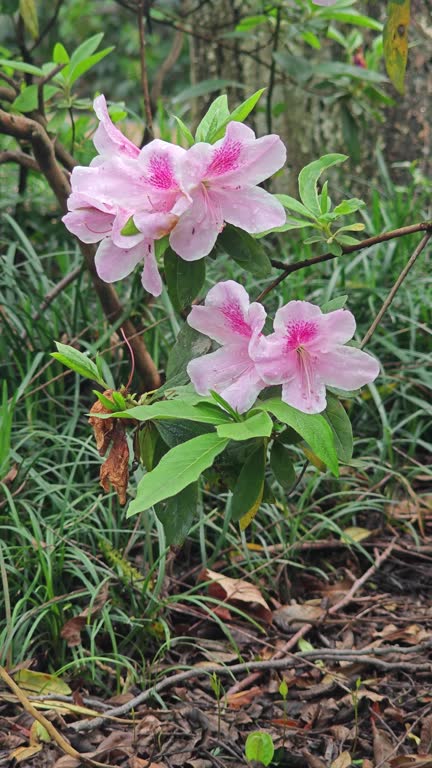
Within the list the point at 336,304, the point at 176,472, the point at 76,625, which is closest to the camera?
the point at 176,472

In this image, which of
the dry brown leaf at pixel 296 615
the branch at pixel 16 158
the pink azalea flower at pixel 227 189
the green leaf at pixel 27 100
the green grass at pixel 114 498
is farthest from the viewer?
the branch at pixel 16 158

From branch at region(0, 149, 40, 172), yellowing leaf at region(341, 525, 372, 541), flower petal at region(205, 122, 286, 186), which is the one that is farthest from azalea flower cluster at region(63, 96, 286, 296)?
yellowing leaf at region(341, 525, 372, 541)

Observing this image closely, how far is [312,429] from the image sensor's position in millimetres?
975

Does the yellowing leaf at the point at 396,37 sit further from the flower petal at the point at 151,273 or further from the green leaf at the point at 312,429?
the green leaf at the point at 312,429

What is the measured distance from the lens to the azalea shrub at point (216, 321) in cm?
101

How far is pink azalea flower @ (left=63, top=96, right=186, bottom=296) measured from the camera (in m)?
1.01

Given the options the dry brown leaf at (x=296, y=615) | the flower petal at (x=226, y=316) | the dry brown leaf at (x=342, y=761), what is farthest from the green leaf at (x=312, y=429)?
the dry brown leaf at (x=296, y=615)

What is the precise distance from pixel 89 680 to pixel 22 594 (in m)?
0.27

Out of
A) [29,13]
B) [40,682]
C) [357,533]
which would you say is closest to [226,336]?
[40,682]

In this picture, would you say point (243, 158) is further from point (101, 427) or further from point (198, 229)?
point (101, 427)

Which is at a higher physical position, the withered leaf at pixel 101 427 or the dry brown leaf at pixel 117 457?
the withered leaf at pixel 101 427

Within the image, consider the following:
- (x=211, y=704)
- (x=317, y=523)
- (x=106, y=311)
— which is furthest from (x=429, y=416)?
(x=211, y=704)

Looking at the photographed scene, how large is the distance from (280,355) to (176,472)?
0.69 feet

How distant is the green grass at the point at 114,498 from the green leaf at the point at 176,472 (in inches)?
35.0
